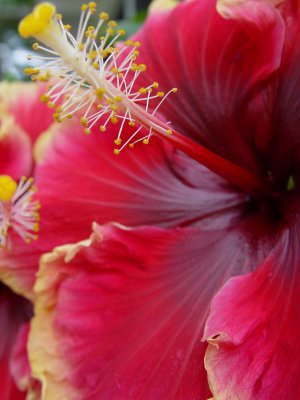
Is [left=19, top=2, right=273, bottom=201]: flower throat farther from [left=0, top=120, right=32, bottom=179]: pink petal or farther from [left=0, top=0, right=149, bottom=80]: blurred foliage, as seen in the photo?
[left=0, top=0, right=149, bottom=80]: blurred foliage

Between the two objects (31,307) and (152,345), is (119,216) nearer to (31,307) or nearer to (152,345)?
(152,345)

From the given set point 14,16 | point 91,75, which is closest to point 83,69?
point 91,75

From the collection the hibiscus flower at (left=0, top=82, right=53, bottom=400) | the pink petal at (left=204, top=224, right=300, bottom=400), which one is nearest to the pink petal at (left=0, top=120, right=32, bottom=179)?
the hibiscus flower at (left=0, top=82, right=53, bottom=400)

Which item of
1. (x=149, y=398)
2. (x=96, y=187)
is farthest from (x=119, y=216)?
(x=149, y=398)

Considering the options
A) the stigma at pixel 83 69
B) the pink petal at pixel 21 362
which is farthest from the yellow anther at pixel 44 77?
the pink petal at pixel 21 362

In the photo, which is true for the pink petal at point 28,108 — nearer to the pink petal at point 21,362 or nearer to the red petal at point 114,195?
the red petal at point 114,195

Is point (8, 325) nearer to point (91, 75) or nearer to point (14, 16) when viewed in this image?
point (91, 75)
